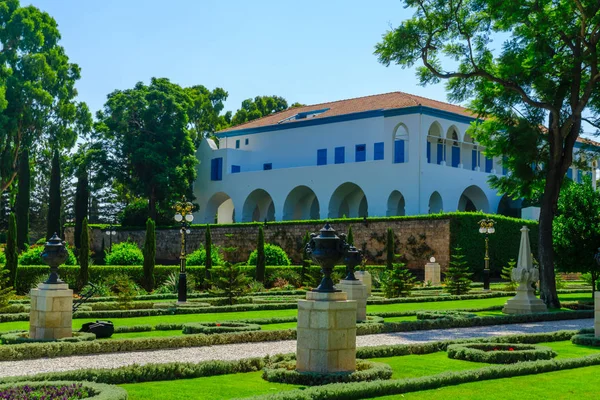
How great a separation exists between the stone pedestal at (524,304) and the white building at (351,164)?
793 inches

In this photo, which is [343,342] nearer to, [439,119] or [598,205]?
[598,205]

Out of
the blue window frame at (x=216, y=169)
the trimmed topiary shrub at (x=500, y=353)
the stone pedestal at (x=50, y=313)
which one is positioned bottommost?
the trimmed topiary shrub at (x=500, y=353)

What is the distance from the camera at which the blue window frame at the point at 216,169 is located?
5269cm

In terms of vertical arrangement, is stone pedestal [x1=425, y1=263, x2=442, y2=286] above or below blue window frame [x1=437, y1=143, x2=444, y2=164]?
below

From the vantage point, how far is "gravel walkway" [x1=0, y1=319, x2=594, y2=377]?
11.0m

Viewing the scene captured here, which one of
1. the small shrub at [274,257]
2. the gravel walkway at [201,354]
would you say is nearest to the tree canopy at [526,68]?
the gravel walkway at [201,354]

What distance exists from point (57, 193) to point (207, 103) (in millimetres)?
26496

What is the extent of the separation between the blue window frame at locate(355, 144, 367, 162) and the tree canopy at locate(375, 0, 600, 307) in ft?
67.2

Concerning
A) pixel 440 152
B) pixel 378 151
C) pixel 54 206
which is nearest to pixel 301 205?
Answer: pixel 378 151

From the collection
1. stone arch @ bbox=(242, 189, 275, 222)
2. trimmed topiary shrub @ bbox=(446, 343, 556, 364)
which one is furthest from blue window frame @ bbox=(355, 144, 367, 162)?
trimmed topiary shrub @ bbox=(446, 343, 556, 364)

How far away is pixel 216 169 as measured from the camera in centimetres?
5297

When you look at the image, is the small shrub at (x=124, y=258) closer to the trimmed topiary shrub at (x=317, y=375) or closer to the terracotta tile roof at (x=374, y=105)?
the terracotta tile roof at (x=374, y=105)

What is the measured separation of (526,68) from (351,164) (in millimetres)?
22374

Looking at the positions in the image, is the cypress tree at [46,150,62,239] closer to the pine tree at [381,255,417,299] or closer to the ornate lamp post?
the pine tree at [381,255,417,299]
